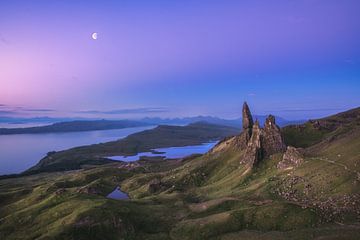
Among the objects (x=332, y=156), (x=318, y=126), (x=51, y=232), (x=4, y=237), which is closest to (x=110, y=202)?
(x=51, y=232)

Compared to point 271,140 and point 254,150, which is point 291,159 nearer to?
point 254,150

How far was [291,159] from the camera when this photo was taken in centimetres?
9831

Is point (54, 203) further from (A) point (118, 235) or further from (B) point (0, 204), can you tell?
(B) point (0, 204)

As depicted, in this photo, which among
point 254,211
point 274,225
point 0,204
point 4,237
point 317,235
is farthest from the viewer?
point 0,204

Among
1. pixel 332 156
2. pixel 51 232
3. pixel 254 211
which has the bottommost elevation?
pixel 51 232

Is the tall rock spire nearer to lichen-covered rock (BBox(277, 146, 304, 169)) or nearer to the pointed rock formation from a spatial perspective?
the pointed rock formation

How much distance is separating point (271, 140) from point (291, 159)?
62.6ft

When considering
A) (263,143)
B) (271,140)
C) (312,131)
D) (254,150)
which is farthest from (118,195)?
(312,131)

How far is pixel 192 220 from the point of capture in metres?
74.0

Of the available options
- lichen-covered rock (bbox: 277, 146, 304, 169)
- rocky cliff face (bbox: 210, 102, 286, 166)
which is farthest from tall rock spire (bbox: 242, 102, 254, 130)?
lichen-covered rock (bbox: 277, 146, 304, 169)

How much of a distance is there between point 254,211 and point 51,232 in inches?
1490

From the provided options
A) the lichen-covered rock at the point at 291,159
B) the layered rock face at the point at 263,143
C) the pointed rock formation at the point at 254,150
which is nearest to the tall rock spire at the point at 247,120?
the pointed rock formation at the point at 254,150

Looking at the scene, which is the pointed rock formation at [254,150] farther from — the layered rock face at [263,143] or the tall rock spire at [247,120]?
the tall rock spire at [247,120]

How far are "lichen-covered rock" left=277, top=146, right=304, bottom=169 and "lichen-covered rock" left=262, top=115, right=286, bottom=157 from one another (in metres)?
12.4
